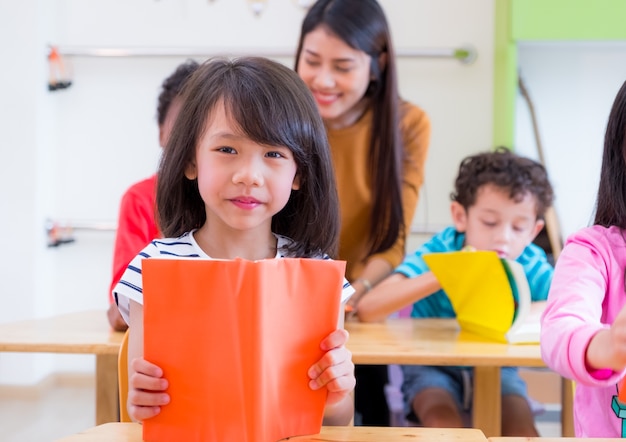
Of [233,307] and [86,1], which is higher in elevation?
[86,1]

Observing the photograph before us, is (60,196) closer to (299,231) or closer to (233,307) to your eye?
(299,231)

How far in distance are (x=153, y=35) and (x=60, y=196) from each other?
765mm

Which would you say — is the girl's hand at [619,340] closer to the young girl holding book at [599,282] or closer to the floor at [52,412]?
the young girl holding book at [599,282]

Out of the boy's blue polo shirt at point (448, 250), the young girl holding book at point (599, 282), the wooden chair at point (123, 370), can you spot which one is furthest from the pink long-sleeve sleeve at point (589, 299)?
the boy's blue polo shirt at point (448, 250)

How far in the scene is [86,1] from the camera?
128 inches

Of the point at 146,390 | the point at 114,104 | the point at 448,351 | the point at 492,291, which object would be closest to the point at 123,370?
the point at 146,390

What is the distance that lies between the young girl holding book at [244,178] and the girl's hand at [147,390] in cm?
12

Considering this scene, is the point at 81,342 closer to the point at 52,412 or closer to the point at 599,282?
the point at 599,282

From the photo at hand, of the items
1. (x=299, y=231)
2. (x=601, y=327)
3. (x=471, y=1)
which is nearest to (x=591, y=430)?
(x=601, y=327)

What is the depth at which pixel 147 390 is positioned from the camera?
84 cm

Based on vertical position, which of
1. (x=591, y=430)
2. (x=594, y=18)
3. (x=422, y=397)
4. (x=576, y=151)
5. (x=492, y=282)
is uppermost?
(x=594, y=18)

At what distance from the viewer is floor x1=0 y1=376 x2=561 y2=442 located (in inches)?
108

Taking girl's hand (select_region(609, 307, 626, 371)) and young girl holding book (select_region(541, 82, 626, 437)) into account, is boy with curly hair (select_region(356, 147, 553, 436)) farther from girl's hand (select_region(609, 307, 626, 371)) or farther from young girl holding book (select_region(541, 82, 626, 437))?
girl's hand (select_region(609, 307, 626, 371))

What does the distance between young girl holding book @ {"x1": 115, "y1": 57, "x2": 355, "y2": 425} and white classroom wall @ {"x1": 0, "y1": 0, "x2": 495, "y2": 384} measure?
202cm
